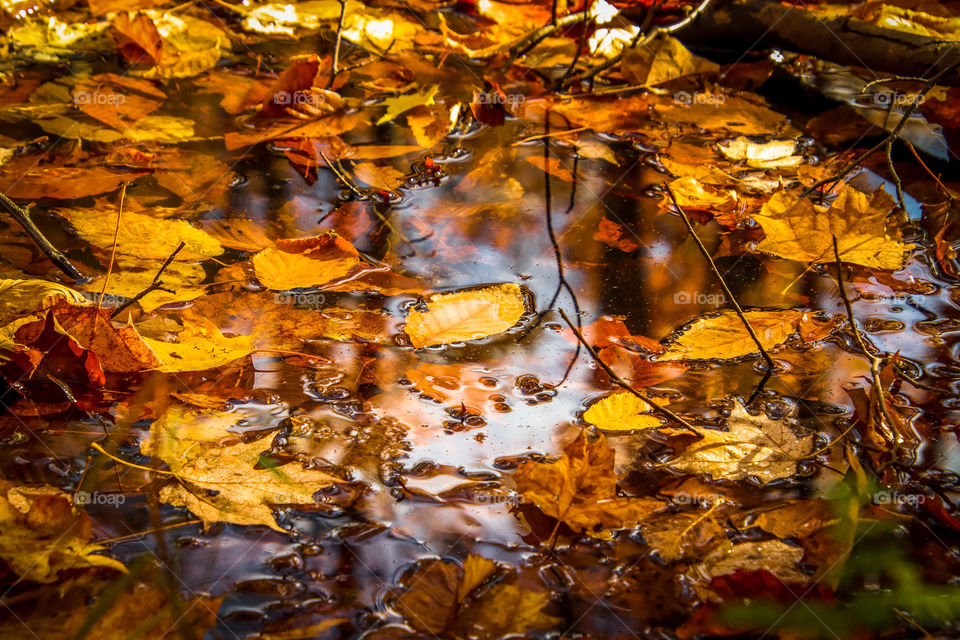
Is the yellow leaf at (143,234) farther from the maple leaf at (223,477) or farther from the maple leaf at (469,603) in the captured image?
the maple leaf at (469,603)

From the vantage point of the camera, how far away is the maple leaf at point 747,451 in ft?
3.74

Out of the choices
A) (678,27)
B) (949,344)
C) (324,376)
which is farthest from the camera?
(678,27)

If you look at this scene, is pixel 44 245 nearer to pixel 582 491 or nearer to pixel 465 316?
pixel 465 316

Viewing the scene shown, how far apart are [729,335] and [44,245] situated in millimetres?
1343

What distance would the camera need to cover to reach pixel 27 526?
979 mm

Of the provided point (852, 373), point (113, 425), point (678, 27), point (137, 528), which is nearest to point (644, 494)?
point (852, 373)

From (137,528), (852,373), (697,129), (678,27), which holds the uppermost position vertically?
(678,27)

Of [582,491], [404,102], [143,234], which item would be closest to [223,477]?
[582,491]

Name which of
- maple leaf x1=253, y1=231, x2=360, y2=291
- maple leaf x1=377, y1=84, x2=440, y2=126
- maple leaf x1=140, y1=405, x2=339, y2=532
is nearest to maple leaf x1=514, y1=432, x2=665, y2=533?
maple leaf x1=140, y1=405, x2=339, y2=532

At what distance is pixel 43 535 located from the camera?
0.98 metres

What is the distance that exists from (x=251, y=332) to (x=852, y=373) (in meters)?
1.13

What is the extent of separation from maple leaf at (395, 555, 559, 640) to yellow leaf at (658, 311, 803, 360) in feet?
1.94

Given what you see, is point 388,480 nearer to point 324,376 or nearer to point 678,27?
point 324,376

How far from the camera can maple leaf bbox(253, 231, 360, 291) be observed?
1503 millimetres
